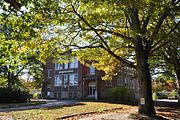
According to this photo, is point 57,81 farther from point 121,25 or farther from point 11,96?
point 121,25

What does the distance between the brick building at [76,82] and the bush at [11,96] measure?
13.1 m

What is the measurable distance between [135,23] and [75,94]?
114 feet

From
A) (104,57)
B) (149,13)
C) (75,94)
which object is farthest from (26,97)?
(149,13)

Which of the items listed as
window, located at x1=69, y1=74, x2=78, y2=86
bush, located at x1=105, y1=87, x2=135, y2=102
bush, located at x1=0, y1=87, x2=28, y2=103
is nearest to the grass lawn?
bush, located at x1=0, y1=87, x2=28, y2=103

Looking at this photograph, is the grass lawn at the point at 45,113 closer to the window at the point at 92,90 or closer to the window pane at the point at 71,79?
the window at the point at 92,90

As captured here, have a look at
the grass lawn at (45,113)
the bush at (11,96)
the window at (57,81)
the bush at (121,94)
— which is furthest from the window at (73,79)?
the grass lawn at (45,113)

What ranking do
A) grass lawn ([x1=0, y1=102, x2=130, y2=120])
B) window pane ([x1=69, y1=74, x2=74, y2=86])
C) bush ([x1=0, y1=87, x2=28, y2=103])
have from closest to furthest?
grass lawn ([x1=0, y1=102, x2=130, y2=120]) < bush ([x1=0, y1=87, x2=28, y2=103]) < window pane ([x1=69, y1=74, x2=74, y2=86])

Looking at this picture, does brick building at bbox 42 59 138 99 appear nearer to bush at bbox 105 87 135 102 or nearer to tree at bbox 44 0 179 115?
bush at bbox 105 87 135 102

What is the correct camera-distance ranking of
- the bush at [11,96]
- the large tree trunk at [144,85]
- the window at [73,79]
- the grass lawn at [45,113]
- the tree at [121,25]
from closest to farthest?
the tree at [121,25], the grass lawn at [45,113], the large tree trunk at [144,85], the bush at [11,96], the window at [73,79]

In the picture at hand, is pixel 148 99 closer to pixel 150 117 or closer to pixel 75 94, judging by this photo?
pixel 150 117

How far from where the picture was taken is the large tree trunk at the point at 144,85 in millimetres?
18156

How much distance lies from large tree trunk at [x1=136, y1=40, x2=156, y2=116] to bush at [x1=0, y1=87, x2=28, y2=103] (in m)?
26.0

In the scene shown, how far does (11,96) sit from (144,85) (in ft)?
86.8

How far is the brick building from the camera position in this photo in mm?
49188
